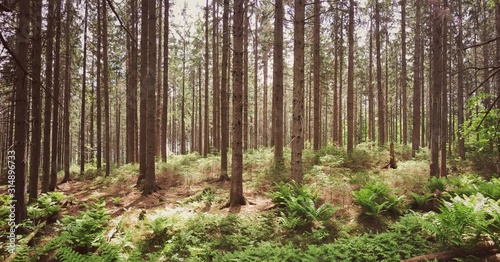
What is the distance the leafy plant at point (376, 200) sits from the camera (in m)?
7.62

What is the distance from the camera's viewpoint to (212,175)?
1448cm

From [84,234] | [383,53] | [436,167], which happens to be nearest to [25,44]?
[84,234]

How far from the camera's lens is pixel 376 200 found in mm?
8555

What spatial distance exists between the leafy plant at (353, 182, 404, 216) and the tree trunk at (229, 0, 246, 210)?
144 inches

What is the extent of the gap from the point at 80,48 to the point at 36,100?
1253cm

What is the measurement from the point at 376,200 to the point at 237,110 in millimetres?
5182

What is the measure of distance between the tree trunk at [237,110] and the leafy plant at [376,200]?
3668 mm

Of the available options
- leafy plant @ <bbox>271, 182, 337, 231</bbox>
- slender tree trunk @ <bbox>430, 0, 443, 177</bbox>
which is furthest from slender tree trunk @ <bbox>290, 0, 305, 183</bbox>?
slender tree trunk @ <bbox>430, 0, 443, 177</bbox>

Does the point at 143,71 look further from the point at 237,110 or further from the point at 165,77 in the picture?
the point at 237,110

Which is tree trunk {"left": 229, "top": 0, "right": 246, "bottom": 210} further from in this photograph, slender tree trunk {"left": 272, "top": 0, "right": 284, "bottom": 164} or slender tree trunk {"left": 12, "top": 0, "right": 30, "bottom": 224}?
slender tree trunk {"left": 12, "top": 0, "right": 30, "bottom": 224}

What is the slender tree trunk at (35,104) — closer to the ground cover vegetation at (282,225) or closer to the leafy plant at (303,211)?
the ground cover vegetation at (282,225)

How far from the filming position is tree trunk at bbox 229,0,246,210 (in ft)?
28.9

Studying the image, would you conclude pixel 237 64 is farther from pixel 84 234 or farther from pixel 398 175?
pixel 398 175

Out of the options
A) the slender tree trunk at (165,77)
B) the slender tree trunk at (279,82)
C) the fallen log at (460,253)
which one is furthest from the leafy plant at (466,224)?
the slender tree trunk at (165,77)
